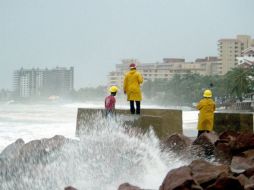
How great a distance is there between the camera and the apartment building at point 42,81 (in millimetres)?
163000

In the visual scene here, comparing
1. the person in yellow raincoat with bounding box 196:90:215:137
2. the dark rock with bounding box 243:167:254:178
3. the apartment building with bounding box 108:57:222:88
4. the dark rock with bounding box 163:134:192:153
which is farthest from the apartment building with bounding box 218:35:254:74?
the dark rock with bounding box 243:167:254:178

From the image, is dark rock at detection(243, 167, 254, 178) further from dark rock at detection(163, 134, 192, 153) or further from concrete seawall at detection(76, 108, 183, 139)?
concrete seawall at detection(76, 108, 183, 139)

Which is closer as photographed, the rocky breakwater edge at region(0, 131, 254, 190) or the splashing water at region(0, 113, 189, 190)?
the rocky breakwater edge at region(0, 131, 254, 190)

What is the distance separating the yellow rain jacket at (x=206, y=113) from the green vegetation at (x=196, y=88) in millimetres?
65742

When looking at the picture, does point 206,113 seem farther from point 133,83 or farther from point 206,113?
point 133,83

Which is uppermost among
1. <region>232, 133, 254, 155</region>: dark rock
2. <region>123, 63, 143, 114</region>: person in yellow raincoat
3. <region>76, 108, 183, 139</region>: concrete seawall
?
<region>123, 63, 143, 114</region>: person in yellow raincoat

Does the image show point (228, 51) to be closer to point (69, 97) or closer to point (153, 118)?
point (69, 97)

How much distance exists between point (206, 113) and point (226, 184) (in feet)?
17.1

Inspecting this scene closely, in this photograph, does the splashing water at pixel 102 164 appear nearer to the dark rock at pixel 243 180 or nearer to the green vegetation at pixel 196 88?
the dark rock at pixel 243 180

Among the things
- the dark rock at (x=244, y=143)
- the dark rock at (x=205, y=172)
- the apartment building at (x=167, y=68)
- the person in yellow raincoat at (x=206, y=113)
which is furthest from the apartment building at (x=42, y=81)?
the dark rock at (x=205, y=172)

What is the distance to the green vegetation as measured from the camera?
255 feet

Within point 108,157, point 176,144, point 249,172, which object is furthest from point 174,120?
point 249,172

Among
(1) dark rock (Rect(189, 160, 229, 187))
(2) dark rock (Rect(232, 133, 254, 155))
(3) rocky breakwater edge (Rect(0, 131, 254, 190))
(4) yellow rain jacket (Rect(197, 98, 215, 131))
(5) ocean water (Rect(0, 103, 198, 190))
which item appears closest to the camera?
(3) rocky breakwater edge (Rect(0, 131, 254, 190))

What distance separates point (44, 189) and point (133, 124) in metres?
2.44
